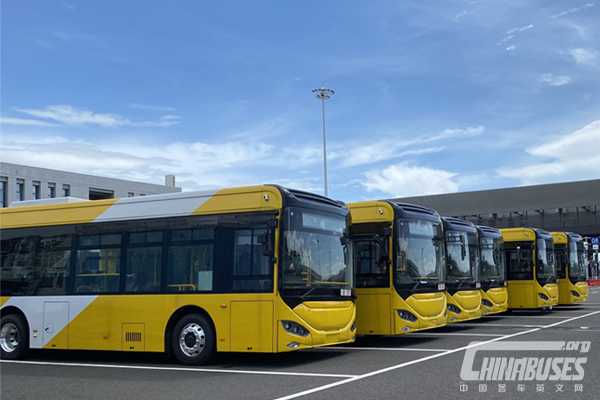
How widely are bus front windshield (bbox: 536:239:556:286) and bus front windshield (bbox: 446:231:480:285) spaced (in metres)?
5.79

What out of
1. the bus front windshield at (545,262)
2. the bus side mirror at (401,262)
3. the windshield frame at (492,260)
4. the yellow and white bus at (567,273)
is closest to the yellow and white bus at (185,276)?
the bus side mirror at (401,262)

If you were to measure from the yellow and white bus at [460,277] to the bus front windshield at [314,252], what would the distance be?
525 centimetres

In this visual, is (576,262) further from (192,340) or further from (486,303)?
(192,340)

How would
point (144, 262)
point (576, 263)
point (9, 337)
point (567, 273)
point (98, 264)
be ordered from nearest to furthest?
Answer: point (144, 262)
point (98, 264)
point (9, 337)
point (567, 273)
point (576, 263)

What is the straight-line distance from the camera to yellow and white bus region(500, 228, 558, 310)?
23.2m

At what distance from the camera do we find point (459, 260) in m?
17.8

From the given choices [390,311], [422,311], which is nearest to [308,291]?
[390,311]

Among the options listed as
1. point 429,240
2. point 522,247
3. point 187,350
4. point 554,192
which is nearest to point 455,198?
point 554,192

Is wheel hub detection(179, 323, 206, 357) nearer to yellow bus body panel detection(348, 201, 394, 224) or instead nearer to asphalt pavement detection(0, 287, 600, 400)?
asphalt pavement detection(0, 287, 600, 400)

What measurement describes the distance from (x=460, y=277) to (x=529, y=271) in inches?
267

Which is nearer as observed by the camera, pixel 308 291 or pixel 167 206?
pixel 308 291

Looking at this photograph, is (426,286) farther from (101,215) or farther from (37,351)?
(37,351)

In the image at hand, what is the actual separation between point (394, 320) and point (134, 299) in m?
4.96

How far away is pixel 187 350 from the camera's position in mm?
12000
